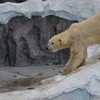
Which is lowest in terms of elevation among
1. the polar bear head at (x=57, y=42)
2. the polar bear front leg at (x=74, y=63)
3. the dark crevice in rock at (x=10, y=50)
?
the dark crevice in rock at (x=10, y=50)

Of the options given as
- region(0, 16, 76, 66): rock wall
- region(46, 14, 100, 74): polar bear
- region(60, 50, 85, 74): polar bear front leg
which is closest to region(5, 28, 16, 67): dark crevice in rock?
region(0, 16, 76, 66): rock wall

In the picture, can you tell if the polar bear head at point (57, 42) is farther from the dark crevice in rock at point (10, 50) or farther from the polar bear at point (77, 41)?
the dark crevice in rock at point (10, 50)

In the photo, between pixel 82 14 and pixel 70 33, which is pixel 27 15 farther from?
pixel 70 33

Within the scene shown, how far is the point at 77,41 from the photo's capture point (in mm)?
6277

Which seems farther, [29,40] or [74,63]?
[29,40]

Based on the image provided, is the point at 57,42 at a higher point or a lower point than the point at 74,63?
higher

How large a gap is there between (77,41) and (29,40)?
13.3 ft

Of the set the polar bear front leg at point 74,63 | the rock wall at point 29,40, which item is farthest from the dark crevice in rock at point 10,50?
the polar bear front leg at point 74,63

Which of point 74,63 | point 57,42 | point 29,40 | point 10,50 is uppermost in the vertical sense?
point 57,42

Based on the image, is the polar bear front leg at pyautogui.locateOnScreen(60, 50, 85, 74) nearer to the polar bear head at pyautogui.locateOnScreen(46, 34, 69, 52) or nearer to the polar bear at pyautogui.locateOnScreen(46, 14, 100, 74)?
the polar bear at pyautogui.locateOnScreen(46, 14, 100, 74)

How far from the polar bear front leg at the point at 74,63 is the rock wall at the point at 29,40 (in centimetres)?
403

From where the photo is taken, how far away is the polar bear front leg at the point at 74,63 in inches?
242

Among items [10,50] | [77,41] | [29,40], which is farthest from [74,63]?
[10,50]

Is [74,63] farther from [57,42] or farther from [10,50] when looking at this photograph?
[10,50]
